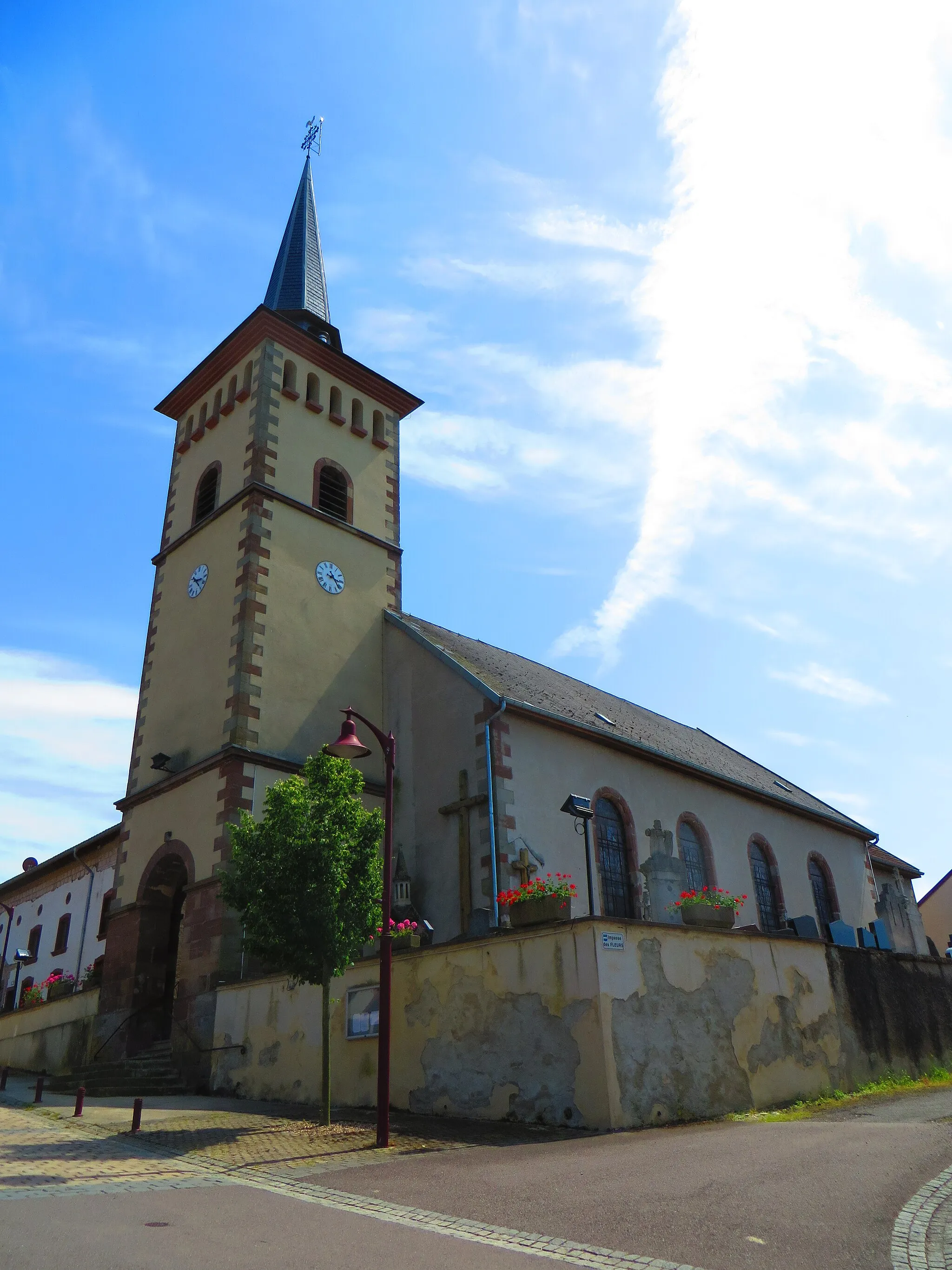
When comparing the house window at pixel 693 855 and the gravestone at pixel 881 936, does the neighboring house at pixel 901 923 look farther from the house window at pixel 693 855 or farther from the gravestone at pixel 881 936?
the house window at pixel 693 855

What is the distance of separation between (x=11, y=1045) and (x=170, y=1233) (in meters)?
20.6

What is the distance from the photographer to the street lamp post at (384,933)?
10320 millimetres

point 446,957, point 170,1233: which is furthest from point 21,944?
point 170,1233

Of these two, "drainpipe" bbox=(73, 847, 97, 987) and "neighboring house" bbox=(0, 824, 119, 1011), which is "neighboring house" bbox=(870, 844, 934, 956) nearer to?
"neighboring house" bbox=(0, 824, 119, 1011)

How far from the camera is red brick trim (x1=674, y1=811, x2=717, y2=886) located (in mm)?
21656

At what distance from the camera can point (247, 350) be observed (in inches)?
944

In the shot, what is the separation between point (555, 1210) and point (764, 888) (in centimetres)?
1868

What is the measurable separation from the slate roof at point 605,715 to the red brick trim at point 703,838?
43.0 inches

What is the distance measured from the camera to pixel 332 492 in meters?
23.6

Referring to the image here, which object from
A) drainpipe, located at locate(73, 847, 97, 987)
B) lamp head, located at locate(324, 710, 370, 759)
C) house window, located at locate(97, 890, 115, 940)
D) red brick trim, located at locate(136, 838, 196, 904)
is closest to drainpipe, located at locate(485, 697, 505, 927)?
lamp head, located at locate(324, 710, 370, 759)

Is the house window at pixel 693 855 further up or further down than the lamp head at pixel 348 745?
further up

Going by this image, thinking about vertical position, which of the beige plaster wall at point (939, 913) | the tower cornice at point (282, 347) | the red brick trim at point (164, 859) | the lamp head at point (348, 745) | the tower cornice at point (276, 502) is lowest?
the lamp head at point (348, 745)

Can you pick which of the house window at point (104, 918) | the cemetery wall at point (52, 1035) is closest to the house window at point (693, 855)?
the cemetery wall at point (52, 1035)

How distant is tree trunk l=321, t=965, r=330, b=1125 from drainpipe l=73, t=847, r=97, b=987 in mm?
18446
